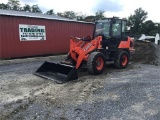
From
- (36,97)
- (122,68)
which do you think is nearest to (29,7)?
(122,68)

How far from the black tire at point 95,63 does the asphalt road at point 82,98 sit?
0.31m

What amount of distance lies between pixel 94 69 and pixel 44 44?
7.44 metres

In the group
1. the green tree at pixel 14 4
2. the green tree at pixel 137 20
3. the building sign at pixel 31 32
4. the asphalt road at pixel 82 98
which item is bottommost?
the asphalt road at pixel 82 98

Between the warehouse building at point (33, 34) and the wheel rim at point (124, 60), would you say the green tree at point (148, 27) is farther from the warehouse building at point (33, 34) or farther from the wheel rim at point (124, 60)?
the wheel rim at point (124, 60)

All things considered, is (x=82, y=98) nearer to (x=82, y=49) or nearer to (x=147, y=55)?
(x=82, y=49)

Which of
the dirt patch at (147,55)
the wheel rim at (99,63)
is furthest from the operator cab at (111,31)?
the dirt patch at (147,55)

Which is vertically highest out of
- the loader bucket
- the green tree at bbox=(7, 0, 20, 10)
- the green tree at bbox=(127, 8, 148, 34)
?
the green tree at bbox=(7, 0, 20, 10)

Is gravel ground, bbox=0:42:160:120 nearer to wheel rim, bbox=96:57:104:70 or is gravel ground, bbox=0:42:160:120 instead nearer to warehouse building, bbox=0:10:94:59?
wheel rim, bbox=96:57:104:70

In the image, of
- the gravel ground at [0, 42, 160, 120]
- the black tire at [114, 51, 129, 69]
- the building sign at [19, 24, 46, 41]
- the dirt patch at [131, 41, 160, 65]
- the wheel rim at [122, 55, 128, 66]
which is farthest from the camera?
the building sign at [19, 24, 46, 41]

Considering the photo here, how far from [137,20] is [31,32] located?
4506 cm

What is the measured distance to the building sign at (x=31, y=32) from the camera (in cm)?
1376

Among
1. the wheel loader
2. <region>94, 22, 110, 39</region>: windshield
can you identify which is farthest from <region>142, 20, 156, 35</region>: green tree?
<region>94, 22, 110, 39</region>: windshield

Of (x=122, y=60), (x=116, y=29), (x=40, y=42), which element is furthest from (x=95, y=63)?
(x=40, y=42)

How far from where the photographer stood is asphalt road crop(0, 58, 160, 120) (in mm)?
4742
